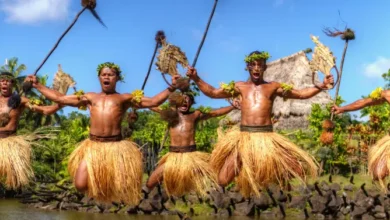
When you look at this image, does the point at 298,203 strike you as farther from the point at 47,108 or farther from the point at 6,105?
the point at 6,105

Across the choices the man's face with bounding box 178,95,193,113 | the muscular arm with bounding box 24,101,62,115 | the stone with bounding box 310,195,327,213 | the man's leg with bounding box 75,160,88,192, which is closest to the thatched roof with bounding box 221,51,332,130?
the stone with bounding box 310,195,327,213

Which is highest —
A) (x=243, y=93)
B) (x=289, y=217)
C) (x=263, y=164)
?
(x=243, y=93)

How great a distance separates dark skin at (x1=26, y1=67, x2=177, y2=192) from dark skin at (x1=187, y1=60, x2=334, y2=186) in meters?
0.42

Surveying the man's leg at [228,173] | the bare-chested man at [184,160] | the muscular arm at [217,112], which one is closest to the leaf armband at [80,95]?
the bare-chested man at [184,160]

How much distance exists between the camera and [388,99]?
6.50 metres

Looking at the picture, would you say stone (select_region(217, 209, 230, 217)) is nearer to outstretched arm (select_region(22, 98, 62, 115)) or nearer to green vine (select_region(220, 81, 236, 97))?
outstretched arm (select_region(22, 98, 62, 115))

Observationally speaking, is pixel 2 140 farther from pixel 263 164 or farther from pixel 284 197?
pixel 284 197

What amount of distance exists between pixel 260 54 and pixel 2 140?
119 inches

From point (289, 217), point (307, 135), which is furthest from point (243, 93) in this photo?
point (307, 135)

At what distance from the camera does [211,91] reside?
6121 mm

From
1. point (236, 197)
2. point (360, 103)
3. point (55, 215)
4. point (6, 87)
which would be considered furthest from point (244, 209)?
point (6, 87)

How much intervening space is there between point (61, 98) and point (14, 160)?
1.27 m

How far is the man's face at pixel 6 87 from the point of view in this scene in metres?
7.32

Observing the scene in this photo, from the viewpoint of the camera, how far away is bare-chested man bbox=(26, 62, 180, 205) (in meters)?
6.05
